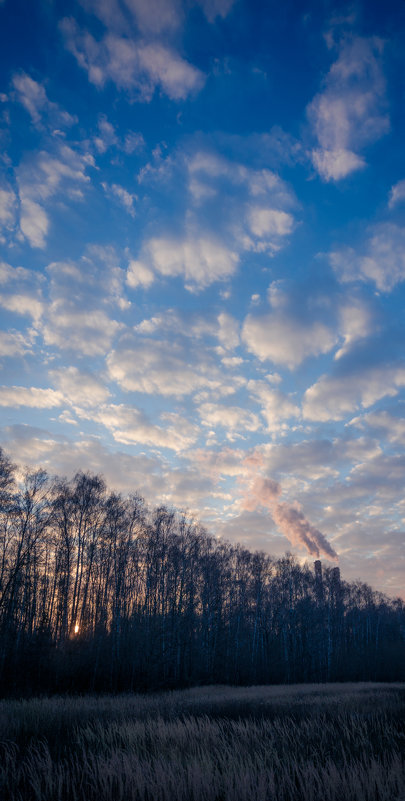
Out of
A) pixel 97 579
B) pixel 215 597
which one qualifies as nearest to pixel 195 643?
pixel 215 597

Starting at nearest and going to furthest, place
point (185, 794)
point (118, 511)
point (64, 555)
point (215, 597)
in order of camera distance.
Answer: point (185, 794), point (64, 555), point (118, 511), point (215, 597)

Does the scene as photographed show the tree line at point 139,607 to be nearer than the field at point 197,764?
No

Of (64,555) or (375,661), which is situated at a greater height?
(64,555)

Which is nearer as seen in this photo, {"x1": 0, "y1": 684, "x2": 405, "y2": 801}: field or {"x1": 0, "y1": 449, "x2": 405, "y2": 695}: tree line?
{"x1": 0, "y1": 684, "x2": 405, "y2": 801}: field

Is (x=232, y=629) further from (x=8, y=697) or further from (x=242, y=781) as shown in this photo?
(x=242, y=781)

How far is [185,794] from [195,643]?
3907cm

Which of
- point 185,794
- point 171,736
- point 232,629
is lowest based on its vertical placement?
point 232,629

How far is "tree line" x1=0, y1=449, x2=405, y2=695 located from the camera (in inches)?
852

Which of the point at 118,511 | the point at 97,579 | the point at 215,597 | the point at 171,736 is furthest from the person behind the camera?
the point at 215,597

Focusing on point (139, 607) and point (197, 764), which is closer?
point (197, 764)

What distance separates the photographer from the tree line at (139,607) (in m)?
21.6

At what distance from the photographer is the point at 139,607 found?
111ft

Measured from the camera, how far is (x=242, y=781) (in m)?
3.54

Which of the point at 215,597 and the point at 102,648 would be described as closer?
the point at 102,648
